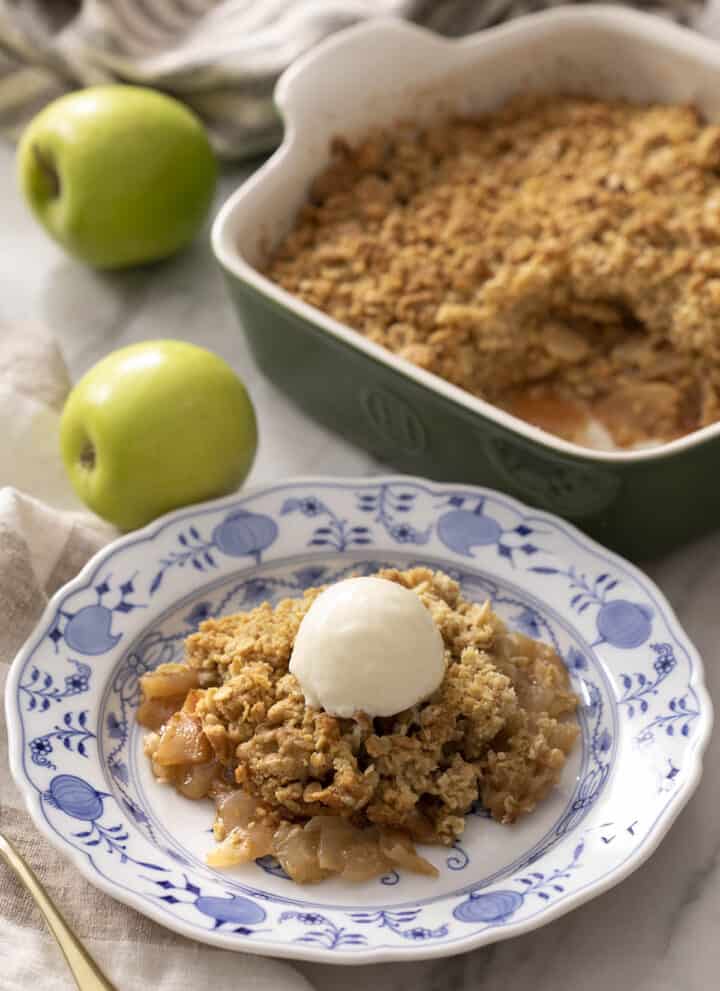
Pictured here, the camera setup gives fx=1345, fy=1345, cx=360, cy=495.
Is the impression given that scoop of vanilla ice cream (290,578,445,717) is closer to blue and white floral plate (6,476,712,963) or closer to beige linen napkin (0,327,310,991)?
blue and white floral plate (6,476,712,963)

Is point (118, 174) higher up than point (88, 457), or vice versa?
point (118, 174)

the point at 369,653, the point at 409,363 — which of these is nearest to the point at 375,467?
the point at 409,363

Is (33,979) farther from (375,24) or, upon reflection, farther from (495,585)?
(375,24)

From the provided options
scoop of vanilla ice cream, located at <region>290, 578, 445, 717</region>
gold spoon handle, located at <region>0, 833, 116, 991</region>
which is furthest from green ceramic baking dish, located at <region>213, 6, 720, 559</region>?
gold spoon handle, located at <region>0, 833, 116, 991</region>

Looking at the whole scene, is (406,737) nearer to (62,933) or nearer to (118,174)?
(62,933)

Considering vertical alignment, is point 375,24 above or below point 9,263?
above

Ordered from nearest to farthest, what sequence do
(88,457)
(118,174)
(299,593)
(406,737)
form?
(406,737) → (299,593) → (88,457) → (118,174)

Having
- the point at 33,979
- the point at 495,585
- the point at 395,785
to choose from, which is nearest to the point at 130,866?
the point at 33,979

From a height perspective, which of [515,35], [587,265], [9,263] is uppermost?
[515,35]
